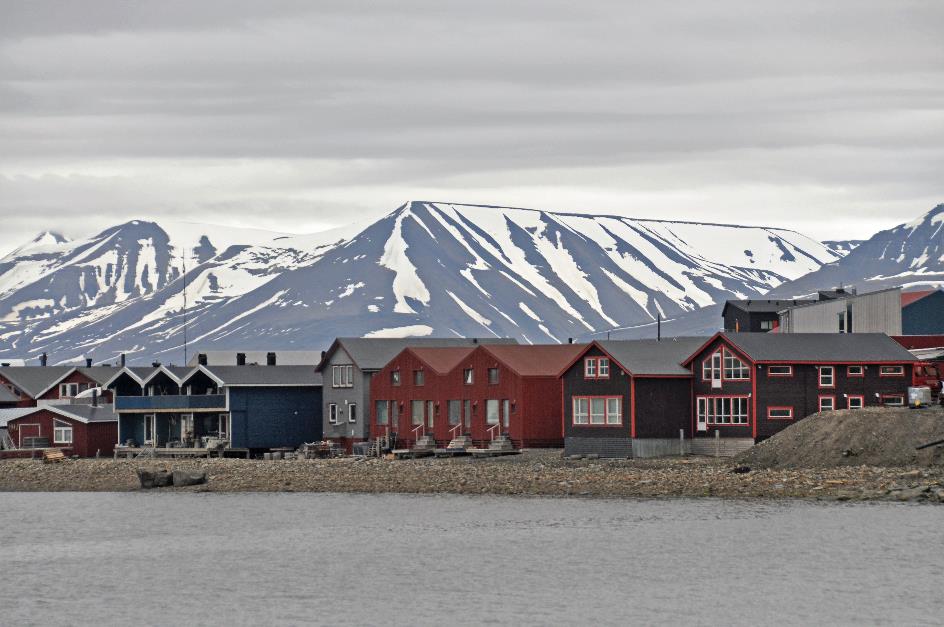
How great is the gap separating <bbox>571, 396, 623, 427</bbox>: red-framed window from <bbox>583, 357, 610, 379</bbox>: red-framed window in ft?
3.97

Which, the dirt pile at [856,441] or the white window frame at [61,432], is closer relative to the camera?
the dirt pile at [856,441]

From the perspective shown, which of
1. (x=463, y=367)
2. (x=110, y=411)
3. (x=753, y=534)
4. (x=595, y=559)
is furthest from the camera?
(x=110, y=411)

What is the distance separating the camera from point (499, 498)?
84000 mm

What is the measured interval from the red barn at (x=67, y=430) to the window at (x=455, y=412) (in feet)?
90.0

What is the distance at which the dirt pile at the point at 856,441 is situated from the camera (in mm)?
81000

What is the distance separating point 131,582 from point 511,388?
44.8 metres

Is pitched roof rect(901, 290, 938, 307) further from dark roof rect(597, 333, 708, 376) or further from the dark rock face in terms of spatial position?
the dark rock face

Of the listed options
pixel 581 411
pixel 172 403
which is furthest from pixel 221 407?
pixel 581 411

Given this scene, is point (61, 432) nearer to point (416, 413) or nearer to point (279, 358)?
point (279, 358)

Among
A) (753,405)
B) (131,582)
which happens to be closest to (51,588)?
(131,582)

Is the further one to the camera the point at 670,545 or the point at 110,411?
the point at 110,411

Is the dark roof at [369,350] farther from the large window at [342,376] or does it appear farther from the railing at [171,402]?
the railing at [171,402]

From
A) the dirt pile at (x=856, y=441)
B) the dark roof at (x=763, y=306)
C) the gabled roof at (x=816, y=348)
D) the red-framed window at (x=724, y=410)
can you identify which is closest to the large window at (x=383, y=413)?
the gabled roof at (x=816, y=348)

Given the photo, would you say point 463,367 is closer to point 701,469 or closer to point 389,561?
point 701,469
